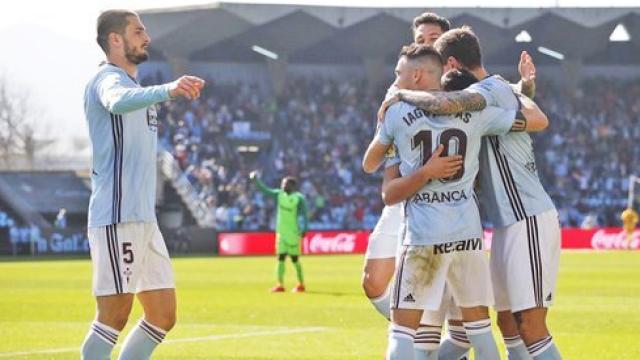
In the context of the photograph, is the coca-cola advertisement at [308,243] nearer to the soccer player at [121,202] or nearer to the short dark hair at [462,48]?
the soccer player at [121,202]

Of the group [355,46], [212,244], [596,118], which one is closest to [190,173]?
[212,244]

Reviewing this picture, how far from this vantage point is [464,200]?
8.78 meters

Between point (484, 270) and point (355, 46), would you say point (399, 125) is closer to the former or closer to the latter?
point (484, 270)

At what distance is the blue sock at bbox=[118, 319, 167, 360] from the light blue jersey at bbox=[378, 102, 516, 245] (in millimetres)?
1958

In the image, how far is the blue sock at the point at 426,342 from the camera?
954 cm

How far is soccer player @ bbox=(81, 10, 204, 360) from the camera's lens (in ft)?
30.2

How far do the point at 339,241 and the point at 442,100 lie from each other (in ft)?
144

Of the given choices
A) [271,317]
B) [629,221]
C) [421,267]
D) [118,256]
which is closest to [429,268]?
[421,267]

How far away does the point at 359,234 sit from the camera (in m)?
52.3

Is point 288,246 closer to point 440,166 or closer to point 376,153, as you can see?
point 376,153

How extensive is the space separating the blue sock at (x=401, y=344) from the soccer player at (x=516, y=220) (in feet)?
2.55

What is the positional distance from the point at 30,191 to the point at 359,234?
598 inches

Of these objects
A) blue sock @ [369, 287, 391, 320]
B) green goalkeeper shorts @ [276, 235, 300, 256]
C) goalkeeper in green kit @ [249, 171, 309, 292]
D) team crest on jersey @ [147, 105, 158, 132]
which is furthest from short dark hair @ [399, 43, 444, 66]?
green goalkeeper shorts @ [276, 235, 300, 256]

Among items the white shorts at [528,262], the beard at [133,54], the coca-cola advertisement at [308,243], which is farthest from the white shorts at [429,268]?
the coca-cola advertisement at [308,243]
